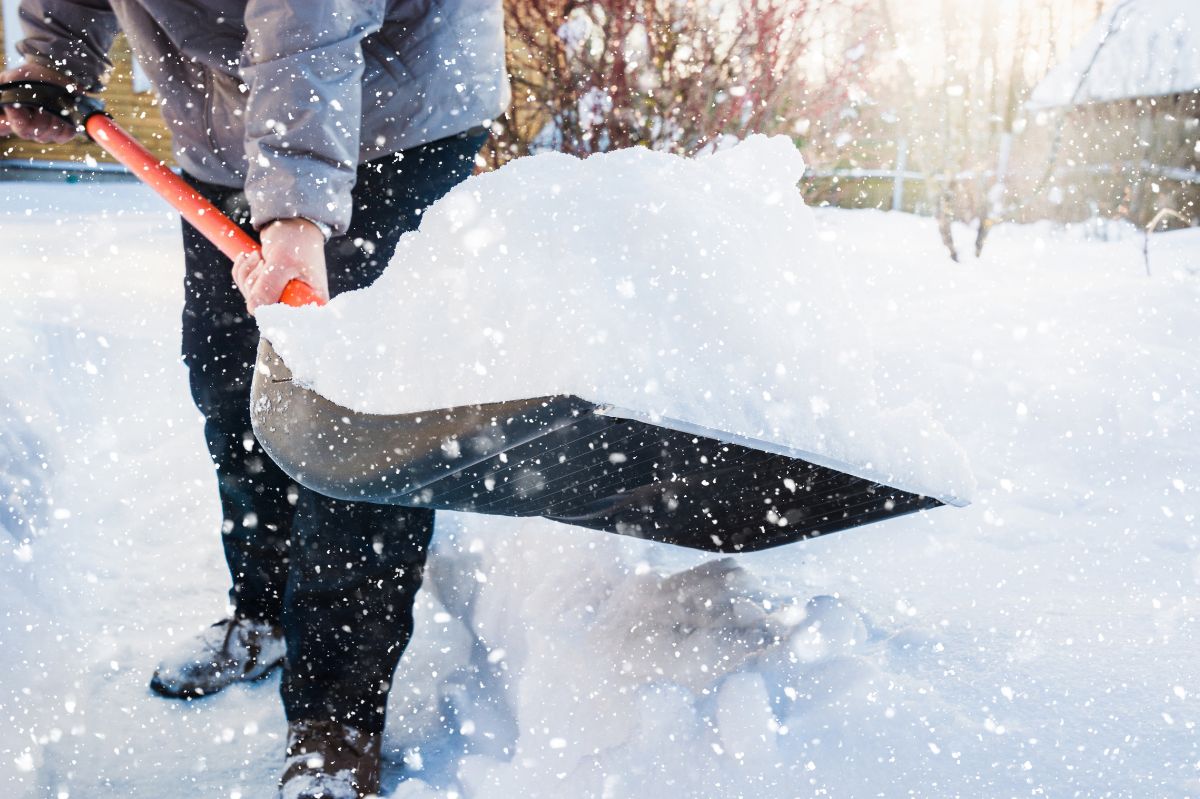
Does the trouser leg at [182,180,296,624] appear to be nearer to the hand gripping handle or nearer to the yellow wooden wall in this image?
the hand gripping handle

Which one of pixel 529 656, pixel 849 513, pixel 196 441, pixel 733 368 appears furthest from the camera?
pixel 196 441

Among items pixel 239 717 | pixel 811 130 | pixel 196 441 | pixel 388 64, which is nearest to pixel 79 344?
pixel 196 441

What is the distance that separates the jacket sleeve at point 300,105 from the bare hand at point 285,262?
18 mm

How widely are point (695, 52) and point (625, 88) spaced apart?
0.34 meters

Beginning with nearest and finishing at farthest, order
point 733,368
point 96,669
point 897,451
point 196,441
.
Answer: point 733,368 → point 897,451 → point 96,669 → point 196,441

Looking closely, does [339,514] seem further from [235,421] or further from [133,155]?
[133,155]

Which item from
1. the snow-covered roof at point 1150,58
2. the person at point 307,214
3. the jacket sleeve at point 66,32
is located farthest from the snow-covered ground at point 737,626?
the snow-covered roof at point 1150,58

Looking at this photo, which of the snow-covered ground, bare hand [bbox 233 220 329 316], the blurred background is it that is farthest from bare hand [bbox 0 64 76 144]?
the blurred background

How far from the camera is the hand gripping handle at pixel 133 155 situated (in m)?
1.40

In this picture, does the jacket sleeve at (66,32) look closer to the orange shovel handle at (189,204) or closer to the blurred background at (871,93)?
the orange shovel handle at (189,204)

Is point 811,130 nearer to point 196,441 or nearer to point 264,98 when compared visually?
point 196,441

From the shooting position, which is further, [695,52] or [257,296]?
[695,52]

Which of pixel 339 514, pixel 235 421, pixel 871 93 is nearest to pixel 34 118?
pixel 235 421

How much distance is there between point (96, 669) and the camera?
1709mm
